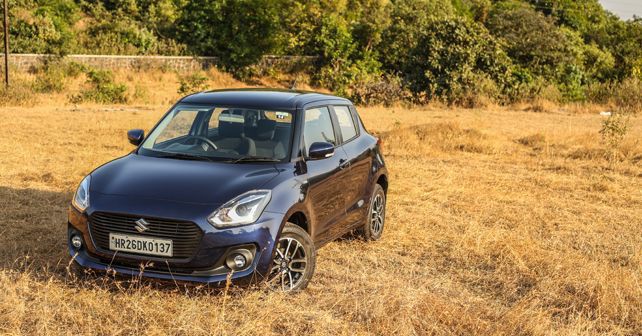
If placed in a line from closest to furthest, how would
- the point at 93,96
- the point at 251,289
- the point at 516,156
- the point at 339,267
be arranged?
1. the point at 251,289
2. the point at 339,267
3. the point at 516,156
4. the point at 93,96

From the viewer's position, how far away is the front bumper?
5.52 meters

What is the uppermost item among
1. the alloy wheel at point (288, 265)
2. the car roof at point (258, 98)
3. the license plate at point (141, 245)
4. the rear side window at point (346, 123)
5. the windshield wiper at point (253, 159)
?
the car roof at point (258, 98)

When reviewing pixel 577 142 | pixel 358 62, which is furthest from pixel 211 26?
pixel 577 142

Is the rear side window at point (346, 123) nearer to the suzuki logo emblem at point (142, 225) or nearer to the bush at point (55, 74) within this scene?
the suzuki logo emblem at point (142, 225)

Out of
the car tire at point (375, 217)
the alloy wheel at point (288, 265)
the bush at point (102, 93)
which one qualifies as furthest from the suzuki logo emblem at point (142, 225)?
the bush at point (102, 93)

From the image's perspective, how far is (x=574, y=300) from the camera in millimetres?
6160

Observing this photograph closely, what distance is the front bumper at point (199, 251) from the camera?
18.1ft

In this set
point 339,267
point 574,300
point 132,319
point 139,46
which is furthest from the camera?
point 139,46

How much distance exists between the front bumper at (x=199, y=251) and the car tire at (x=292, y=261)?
0.58 feet

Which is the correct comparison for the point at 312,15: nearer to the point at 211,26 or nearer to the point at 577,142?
the point at 211,26

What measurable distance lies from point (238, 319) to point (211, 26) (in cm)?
3639

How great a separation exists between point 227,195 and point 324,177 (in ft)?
4.11

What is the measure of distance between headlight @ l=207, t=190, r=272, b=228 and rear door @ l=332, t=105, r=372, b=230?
160cm

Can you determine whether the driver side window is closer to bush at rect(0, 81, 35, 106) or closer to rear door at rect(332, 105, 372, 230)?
rear door at rect(332, 105, 372, 230)
